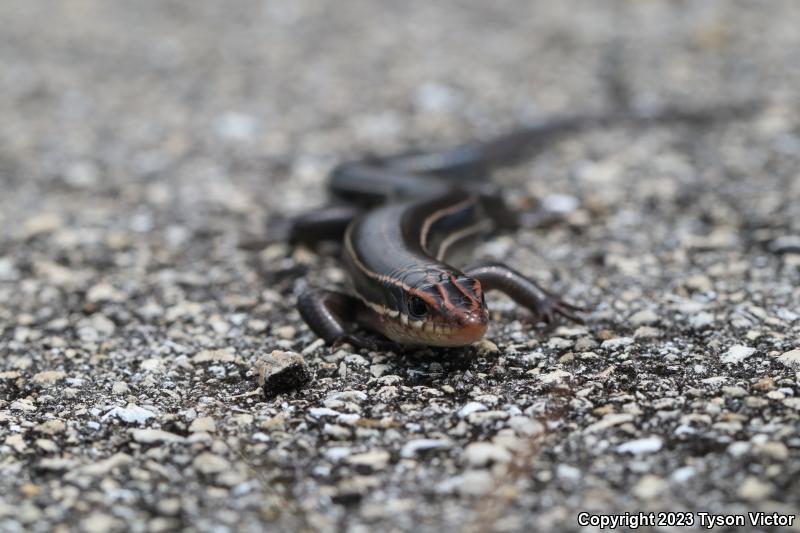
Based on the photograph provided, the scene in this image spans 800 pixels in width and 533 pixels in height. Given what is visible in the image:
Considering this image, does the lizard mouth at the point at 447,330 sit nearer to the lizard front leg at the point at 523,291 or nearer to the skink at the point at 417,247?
the skink at the point at 417,247

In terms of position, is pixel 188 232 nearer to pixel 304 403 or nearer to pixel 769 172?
pixel 304 403

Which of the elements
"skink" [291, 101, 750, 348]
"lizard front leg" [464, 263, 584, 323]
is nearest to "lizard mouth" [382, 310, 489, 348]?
"skink" [291, 101, 750, 348]

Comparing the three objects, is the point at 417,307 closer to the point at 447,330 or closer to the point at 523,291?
the point at 447,330

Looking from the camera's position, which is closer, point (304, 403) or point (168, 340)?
point (304, 403)

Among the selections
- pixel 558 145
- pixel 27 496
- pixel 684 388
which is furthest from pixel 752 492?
pixel 558 145

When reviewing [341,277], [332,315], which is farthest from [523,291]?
[341,277]

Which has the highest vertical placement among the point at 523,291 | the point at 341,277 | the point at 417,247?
the point at 417,247
